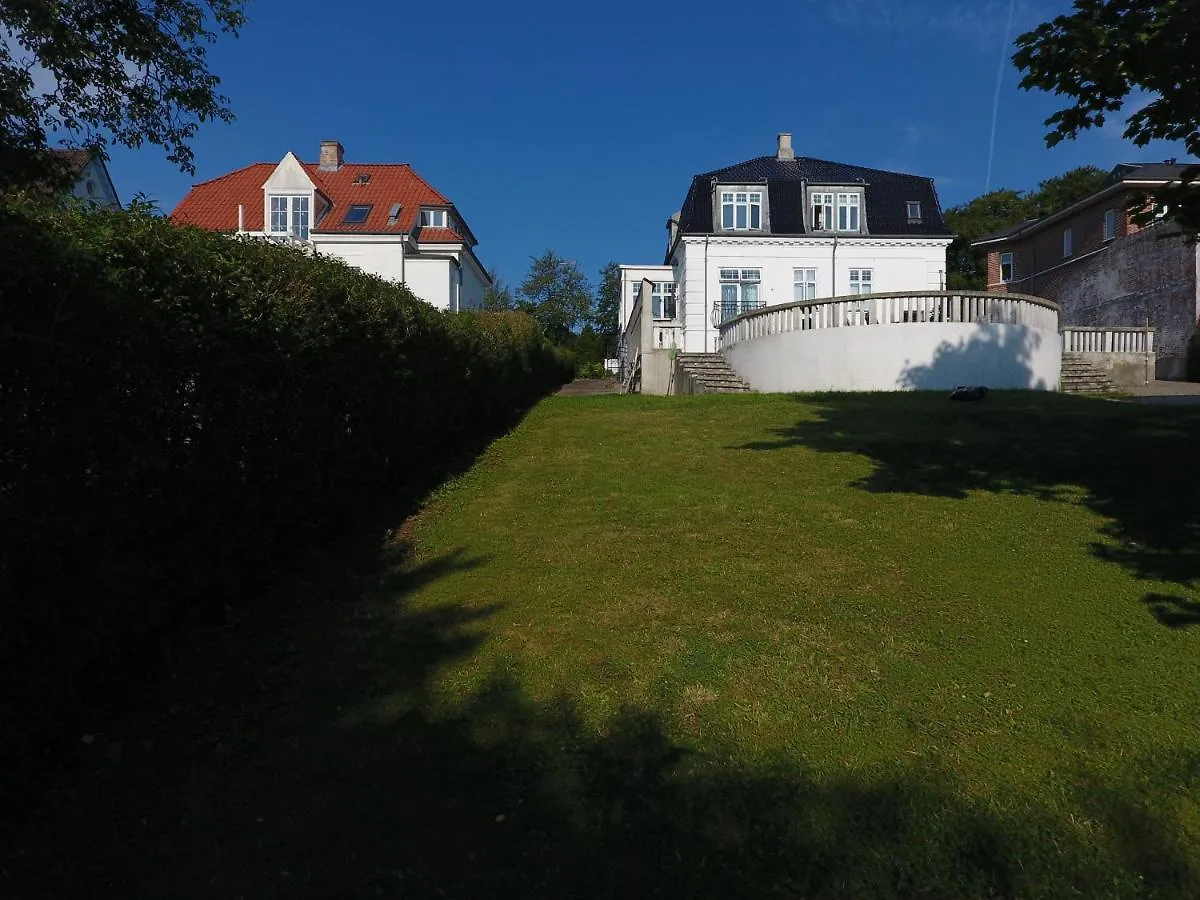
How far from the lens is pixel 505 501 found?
8.58 meters

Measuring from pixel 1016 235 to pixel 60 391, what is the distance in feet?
160

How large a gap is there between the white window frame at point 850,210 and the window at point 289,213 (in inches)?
868

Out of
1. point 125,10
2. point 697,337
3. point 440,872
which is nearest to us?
point 440,872

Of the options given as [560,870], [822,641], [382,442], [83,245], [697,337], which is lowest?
[560,870]

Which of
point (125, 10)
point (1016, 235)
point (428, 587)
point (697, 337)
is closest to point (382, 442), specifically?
point (428, 587)

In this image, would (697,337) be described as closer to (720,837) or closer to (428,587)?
(428,587)

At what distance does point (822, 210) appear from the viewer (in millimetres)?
35281

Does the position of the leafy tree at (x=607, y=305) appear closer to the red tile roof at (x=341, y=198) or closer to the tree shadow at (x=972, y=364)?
the red tile roof at (x=341, y=198)

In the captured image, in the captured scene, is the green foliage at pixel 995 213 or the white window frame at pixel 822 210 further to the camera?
the green foliage at pixel 995 213

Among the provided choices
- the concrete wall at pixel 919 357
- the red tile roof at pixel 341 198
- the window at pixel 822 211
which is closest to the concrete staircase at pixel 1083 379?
the concrete wall at pixel 919 357

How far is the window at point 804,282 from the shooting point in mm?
34625

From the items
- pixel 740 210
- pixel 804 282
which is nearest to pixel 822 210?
pixel 804 282

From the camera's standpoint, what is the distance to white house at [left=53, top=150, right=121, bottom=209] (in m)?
4.39

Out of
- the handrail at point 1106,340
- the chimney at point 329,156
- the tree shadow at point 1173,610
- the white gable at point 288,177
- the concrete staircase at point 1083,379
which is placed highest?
the chimney at point 329,156
